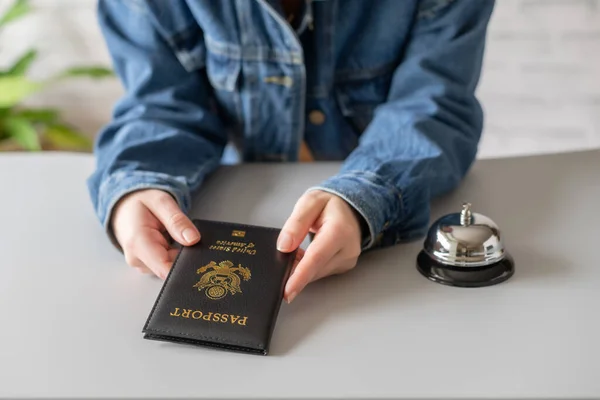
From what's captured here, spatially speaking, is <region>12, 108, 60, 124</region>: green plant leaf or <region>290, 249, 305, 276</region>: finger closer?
<region>290, 249, 305, 276</region>: finger

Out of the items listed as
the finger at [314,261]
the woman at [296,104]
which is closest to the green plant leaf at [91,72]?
the woman at [296,104]

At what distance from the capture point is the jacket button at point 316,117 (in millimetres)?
1038

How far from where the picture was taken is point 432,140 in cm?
81

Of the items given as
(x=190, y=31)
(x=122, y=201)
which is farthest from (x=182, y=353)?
(x=190, y=31)

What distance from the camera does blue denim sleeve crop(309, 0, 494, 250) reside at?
28.7 inches

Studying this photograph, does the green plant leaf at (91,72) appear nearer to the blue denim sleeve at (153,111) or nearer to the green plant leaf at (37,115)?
the green plant leaf at (37,115)

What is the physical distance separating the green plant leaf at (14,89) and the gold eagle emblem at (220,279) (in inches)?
47.4

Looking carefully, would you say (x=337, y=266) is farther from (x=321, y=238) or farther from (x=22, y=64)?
(x=22, y=64)

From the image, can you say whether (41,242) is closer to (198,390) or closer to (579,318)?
(198,390)

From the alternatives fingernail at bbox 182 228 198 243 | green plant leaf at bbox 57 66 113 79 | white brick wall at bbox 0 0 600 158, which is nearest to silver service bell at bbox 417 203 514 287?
fingernail at bbox 182 228 198 243

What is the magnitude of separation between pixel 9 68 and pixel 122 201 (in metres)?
1.29

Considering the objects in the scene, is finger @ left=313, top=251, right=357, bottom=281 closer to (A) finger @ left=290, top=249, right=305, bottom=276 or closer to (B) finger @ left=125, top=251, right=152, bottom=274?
(A) finger @ left=290, top=249, right=305, bottom=276

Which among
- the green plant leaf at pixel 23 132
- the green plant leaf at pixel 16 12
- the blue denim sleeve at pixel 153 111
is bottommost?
the green plant leaf at pixel 23 132

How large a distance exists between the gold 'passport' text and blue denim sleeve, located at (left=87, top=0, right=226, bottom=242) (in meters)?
0.25
